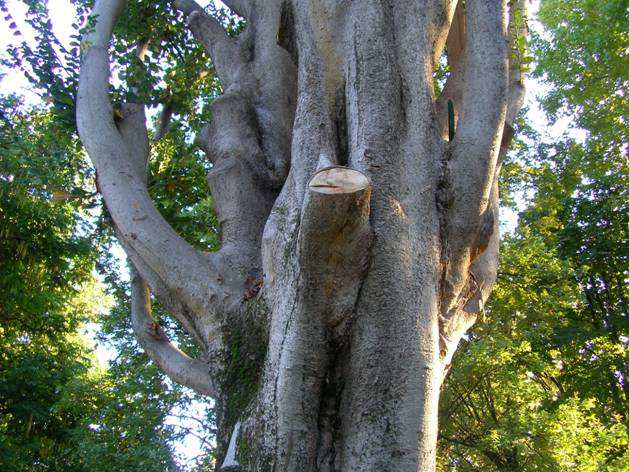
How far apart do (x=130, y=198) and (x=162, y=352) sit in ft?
4.14

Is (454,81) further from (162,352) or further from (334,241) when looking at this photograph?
(162,352)

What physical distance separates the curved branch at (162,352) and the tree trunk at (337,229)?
16 millimetres

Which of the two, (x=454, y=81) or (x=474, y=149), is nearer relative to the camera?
(x=474, y=149)

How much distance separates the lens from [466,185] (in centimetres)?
287

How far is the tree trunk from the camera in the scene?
7.75 ft

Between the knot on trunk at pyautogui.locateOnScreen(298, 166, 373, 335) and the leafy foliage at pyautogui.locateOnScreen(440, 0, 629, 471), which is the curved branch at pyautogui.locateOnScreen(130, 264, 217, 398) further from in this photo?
the leafy foliage at pyautogui.locateOnScreen(440, 0, 629, 471)

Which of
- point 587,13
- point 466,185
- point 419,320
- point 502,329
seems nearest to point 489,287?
point 466,185

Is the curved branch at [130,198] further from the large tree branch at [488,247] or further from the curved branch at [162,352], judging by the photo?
the large tree branch at [488,247]

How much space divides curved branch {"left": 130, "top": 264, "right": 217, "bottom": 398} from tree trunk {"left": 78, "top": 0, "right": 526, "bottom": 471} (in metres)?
0.02

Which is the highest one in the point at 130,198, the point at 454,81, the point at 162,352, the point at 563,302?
the point at 563,302

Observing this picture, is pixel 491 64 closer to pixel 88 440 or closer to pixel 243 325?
pixel 243 325

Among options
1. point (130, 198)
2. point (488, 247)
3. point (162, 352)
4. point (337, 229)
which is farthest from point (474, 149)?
point (162, 352)

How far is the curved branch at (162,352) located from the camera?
3717 mm

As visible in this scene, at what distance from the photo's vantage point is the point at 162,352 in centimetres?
407
